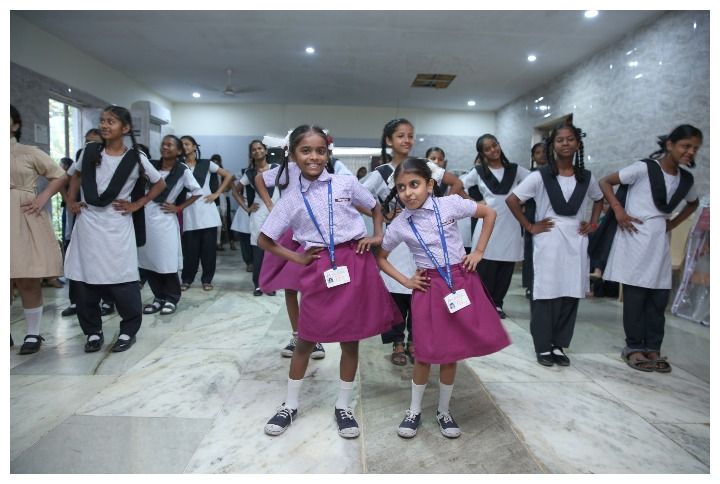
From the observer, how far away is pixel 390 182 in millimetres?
2219

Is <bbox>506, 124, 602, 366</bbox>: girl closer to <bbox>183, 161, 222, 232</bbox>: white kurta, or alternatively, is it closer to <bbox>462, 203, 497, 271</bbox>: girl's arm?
<bbox>462, 203, 497, 271</bbox>: girl's arm

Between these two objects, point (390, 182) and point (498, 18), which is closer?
point (390, 182)

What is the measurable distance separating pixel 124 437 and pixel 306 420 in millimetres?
717

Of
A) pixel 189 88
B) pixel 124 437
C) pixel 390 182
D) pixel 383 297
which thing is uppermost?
pixel 189 88

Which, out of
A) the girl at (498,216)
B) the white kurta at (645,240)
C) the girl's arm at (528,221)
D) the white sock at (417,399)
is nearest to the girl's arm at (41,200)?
the white sock at (417,399)

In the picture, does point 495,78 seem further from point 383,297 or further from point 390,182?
point 383,297

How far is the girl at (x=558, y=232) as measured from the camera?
8.81ft

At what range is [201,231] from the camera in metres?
4.74

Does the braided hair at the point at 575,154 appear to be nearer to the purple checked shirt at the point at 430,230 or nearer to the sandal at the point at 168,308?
the purple checked shirt at the point at 430,230

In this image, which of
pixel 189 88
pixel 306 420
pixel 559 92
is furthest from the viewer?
pixel 189 88

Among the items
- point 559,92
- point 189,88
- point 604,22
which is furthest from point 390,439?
point 189,88

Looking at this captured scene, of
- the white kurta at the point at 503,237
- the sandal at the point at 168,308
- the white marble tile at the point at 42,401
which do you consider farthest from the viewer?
the sandal at the point at 168,308

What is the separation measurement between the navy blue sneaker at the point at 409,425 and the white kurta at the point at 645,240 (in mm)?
1642

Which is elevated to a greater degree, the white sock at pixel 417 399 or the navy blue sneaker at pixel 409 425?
the white sock at pixel 417 399
